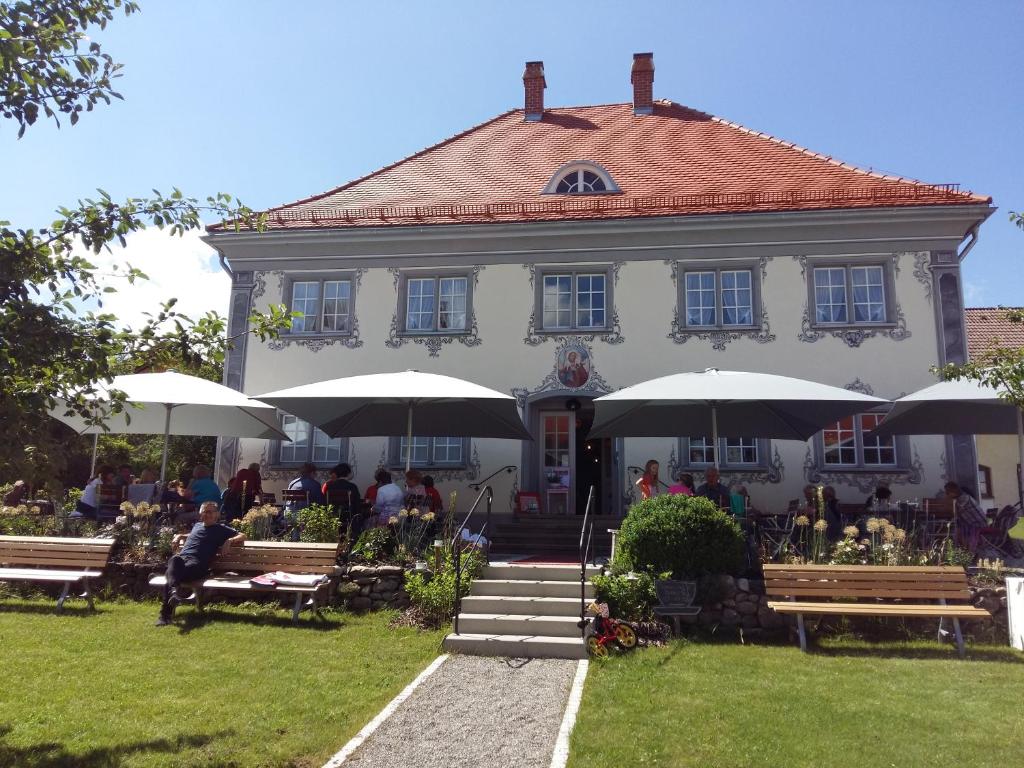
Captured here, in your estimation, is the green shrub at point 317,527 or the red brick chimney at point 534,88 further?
the red brick chimney at point 534,88

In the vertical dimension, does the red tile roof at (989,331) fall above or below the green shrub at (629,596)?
above

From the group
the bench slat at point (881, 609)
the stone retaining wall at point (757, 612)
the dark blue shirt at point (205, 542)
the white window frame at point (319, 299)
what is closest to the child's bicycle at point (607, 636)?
the stone retaining wall at point (757, 612)

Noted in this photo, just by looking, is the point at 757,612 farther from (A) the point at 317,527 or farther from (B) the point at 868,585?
(A) the point at 317,527

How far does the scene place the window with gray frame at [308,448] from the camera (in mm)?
14375

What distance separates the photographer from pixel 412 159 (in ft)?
59.9

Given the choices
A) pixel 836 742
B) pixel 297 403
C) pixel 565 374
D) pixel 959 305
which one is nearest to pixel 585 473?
pixel 565 374

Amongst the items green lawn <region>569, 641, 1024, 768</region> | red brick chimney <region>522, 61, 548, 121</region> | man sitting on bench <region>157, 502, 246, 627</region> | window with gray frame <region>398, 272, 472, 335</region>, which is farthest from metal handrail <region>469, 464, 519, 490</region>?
red brick chimney <region>522, 61, 548, 121</region>

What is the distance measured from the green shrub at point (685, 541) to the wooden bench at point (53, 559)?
6384 millimetres

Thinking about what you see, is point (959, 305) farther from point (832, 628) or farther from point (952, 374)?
point (832, 628)

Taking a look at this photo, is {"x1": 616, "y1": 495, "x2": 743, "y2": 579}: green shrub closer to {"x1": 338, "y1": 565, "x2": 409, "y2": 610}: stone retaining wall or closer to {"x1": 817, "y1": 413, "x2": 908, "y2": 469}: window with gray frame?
{"x1": 338, "y1": 565, "x2": 409, "y2": 610}: stone retaining wall

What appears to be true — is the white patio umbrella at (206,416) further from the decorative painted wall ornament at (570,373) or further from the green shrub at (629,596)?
the green shrub at (629,596)

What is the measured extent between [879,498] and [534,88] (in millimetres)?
13588

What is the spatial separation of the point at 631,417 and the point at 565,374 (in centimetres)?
311

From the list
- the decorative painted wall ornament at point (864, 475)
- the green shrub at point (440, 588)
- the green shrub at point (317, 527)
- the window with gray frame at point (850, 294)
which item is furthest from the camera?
the window with gray frame at point (850, 294)
